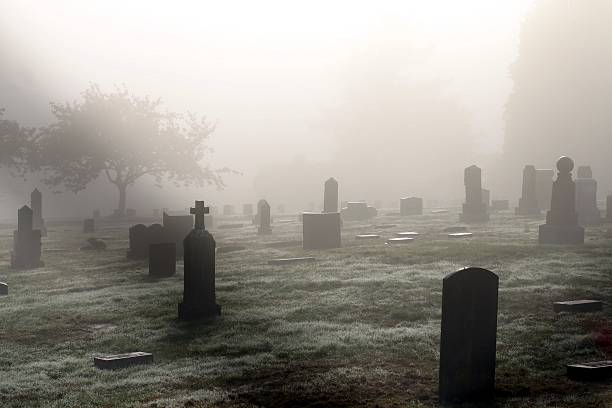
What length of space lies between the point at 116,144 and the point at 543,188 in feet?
104

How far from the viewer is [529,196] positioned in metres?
29.5

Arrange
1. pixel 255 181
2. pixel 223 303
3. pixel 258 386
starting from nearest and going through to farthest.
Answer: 1. pixel 258 386
2. pixel 223 303
3. pixel 255 181

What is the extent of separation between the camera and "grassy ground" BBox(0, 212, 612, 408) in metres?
7.98

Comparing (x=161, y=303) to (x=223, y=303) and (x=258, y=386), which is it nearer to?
(x=223, y=303)

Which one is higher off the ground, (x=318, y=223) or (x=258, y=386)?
(x=318, y=223)

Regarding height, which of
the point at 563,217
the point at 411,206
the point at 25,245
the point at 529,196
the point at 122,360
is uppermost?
the point at 529,196

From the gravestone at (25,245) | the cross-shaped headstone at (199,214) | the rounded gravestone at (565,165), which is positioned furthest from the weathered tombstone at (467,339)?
the gravestone at (25,245)

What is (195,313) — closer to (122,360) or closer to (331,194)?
(122,360)

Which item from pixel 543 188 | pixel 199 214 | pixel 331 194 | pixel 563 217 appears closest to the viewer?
pixel 199 214

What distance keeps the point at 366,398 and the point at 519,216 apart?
23.0 meters

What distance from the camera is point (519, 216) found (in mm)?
29109

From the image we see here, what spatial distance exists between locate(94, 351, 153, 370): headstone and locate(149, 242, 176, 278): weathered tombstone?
756cm

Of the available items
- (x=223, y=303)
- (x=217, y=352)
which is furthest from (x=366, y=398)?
(x=223, y=303)

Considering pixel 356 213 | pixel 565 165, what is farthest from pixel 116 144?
pixel 565 165
